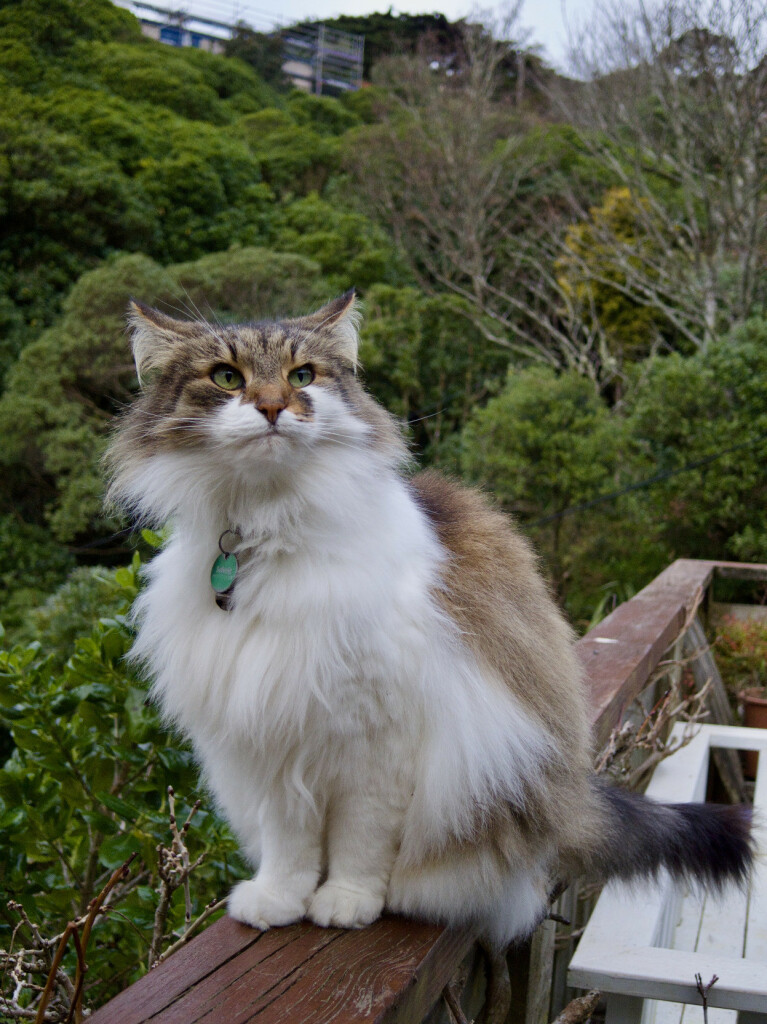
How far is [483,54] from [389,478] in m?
12.6

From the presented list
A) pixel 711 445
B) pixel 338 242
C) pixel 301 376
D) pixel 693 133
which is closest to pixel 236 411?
pixel 301 376

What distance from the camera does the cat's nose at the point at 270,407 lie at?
120 centimetres

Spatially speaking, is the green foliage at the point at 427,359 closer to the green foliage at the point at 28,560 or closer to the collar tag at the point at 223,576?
the green foliage at the point at 28,560

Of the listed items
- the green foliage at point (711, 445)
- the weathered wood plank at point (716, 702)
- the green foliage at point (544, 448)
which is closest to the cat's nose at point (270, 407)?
the weathered wood plank at point (716, 702)

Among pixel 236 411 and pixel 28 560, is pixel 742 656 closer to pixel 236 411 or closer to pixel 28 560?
pixel 236 411

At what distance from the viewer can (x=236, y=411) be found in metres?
1.20

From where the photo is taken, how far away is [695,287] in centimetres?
870

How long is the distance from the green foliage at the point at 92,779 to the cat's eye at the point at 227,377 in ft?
2.29

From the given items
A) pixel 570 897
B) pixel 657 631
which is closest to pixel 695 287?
pixel 657 631

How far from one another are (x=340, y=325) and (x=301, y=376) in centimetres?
19

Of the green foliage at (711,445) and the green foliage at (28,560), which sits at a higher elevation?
the green foliage at (711,445)

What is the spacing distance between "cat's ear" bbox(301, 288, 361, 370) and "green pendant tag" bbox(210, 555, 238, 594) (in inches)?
15.9

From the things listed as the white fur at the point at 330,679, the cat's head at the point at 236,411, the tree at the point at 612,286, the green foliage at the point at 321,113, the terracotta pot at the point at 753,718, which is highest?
the green foliage at the point at 321,113

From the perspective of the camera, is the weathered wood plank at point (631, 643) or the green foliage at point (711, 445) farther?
the green foliage at point (711, 445)
